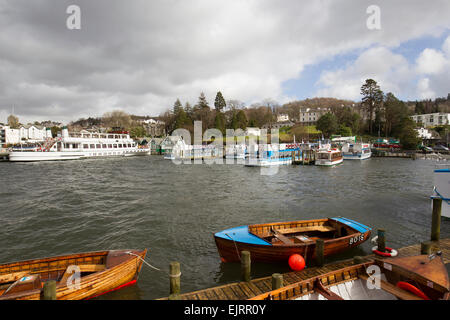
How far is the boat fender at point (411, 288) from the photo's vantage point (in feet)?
19.4

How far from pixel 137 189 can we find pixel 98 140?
1882 inches

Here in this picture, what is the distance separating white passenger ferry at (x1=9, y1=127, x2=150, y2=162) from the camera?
52406 millimetres

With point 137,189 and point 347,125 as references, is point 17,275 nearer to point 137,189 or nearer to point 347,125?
point 137,189

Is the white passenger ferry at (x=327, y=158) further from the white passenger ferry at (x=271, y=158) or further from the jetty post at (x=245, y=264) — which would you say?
the jetty post at (x=245, y=264)

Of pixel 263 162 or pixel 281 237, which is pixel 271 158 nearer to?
pixel 263 162

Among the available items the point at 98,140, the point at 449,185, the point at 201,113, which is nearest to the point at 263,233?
the point at 449,185

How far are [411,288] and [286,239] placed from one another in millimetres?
4552

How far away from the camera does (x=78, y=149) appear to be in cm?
5919

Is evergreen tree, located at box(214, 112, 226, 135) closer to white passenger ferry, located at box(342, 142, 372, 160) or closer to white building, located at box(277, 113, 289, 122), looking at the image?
white passenger ferry, located at box(342, 142, 372, 160)

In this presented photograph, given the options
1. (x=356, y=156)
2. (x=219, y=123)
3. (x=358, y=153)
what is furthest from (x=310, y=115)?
(x=356, y=156)

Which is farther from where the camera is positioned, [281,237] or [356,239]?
[356,239]

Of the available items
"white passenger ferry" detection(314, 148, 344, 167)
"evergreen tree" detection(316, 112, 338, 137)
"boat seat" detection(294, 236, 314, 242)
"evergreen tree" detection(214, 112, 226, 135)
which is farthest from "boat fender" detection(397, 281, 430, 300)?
"evergreen tree" detection(214, 112, 226, 135)

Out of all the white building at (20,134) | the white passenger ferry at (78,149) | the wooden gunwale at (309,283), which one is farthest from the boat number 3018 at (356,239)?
the white building at (20,134)

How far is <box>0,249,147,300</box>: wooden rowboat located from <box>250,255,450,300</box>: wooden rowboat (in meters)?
5.22
